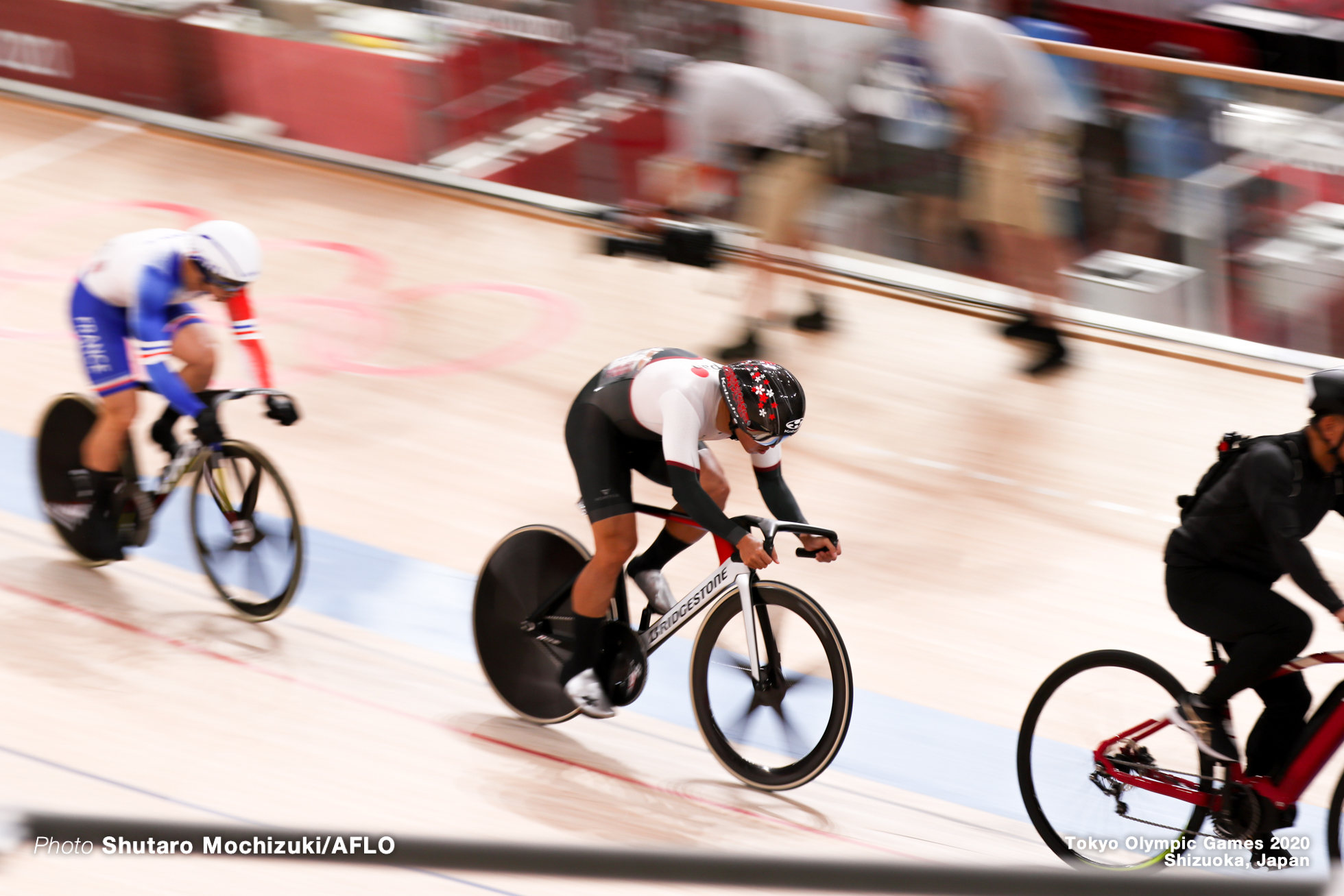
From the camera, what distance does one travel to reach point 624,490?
11.7 ft

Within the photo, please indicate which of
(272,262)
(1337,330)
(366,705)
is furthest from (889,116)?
(366,705)

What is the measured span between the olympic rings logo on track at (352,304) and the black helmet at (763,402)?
128 inches

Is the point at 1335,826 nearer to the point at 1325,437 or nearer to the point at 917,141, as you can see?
the point at 1325,437

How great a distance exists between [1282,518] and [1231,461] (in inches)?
8.9

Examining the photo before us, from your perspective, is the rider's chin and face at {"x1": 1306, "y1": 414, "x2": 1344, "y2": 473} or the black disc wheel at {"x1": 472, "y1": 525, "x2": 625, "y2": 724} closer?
the rider's chin and face at {"x1": 1306, "y1": 414, "x2": 1344, "y2": 473}

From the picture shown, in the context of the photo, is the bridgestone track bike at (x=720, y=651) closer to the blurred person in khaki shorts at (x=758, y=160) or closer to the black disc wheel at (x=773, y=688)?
the black disc wheel at (x=773, y=688)

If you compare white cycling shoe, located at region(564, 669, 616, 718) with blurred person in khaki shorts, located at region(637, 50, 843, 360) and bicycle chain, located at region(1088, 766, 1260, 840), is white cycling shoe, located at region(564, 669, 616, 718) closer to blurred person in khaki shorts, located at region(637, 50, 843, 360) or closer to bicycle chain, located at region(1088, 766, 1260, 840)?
bicycle chain, located at region(1088, 766, 1260, 840)

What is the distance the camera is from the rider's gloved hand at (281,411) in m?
4.02

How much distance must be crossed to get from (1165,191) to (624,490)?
3793 millimetres

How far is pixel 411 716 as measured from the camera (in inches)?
159

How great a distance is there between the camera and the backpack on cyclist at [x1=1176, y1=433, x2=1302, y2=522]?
113 inches

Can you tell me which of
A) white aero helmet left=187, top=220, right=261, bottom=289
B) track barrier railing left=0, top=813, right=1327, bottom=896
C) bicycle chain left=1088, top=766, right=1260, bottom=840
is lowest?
bicycle chain left=1088, top=766, right=1260, bottom=840

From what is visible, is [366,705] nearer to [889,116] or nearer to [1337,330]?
[889,116]

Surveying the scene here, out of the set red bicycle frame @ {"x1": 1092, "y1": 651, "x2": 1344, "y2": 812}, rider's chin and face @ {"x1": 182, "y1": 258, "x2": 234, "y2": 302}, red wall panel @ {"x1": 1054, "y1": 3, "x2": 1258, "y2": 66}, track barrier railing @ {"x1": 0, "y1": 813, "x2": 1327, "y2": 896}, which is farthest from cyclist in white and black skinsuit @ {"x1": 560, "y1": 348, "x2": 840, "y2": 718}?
red wall panel @ {"x1": 1054, "y1": 3, "x2": 1258, "y2": 66}
